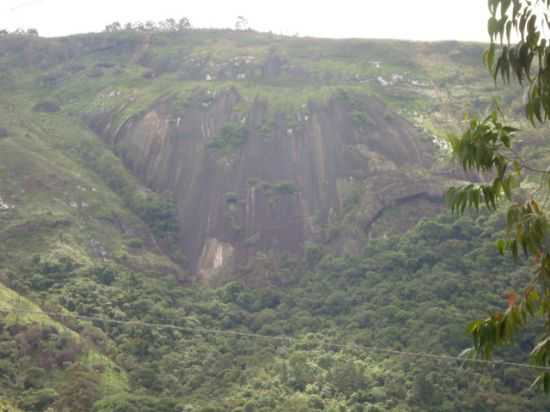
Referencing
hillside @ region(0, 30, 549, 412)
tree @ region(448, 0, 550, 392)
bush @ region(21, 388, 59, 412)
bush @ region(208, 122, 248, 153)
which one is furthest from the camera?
bush @ region(208, 122, 248, 153)

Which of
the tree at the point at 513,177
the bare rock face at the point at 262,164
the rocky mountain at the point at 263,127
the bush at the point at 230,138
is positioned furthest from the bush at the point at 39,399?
the bush at the point at 230,138

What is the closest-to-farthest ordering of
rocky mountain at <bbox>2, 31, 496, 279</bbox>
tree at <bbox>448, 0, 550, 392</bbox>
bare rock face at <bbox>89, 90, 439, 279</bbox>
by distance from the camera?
tree at <bbox>448, 0, 550, 392</bbox> < bare rock face at <bbox>89, 90, 439, 279</bbox> < rocky mountain at <bbox>2, 31, 496, 279</bbox>

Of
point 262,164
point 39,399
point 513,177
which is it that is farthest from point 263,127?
point 513,177

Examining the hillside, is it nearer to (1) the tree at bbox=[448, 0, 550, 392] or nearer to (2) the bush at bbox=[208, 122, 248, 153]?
(2) the bush at bbox=[208, 122, 248, 153]

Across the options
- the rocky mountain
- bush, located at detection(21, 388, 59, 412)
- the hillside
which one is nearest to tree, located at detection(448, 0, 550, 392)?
the hillside

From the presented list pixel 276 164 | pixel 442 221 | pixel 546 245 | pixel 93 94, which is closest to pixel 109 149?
pixel 93 94

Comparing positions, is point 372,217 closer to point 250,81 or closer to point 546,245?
point 250,81

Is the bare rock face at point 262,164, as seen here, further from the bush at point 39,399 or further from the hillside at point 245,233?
the bush at point 39,399
